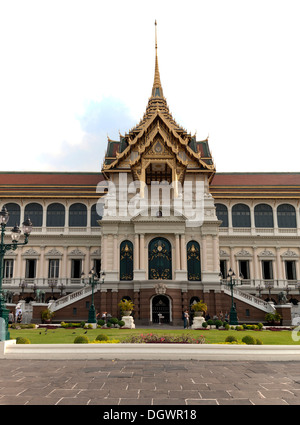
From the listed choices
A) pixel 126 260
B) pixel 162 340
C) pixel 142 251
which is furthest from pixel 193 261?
pixel 162 340

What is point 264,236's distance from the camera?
4303 centimetres

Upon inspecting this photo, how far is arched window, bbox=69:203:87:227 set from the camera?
43.7 m

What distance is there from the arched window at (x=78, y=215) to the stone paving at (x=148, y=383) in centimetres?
3195

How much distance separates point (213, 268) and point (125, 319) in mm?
9993

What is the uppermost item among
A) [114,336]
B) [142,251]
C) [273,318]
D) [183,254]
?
[142,251]

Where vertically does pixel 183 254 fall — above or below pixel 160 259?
above

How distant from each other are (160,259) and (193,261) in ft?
10.1

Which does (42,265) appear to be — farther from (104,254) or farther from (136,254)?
(136,254)

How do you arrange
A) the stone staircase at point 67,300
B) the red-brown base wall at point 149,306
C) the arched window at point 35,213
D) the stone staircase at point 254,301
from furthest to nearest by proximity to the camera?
the arched window at point 35,213, the stone staircase at point 254,301, the stone staircase at point 67,300, the red-brown base wall at point 149,306

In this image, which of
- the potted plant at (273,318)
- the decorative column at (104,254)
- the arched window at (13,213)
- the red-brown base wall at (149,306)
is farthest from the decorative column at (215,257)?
the arched window at (13,213)

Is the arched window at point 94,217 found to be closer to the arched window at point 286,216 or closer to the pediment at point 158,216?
the pediment at point 158,216

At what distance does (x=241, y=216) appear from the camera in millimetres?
44562

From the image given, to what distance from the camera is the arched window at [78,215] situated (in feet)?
143

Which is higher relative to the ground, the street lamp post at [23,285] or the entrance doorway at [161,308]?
the street lamp post at [23,285]
